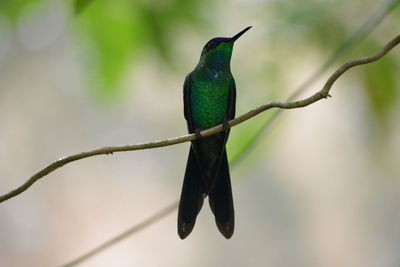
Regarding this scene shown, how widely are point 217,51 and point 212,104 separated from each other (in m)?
0.23

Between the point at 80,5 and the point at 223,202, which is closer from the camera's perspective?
the point at 80,5

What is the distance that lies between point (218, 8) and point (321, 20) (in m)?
0.29

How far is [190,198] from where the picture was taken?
1745 millimetres

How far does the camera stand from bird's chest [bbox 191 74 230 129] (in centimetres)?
220

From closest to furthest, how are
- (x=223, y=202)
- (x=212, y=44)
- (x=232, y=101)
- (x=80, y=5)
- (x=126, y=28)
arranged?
1. (x=80, y=5)
2. (x=126, y=28)
3. (x=223, y=202)
4. (x=212, y=44)
5. (x=232, y=101)

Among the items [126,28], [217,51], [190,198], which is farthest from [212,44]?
[126,28]

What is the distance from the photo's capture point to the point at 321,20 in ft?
3.90

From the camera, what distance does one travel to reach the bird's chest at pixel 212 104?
2.20 m

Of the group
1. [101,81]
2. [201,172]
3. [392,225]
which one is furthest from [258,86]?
[392,225]

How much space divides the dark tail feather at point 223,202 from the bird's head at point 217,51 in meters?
0.37

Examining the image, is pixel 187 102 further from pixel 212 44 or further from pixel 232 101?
pixel 212 44

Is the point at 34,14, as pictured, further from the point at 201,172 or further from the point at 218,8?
the point at 201,172

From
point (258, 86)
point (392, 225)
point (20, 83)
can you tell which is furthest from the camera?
point (20, 83)

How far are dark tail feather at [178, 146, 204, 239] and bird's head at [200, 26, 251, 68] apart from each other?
360 millimetres
